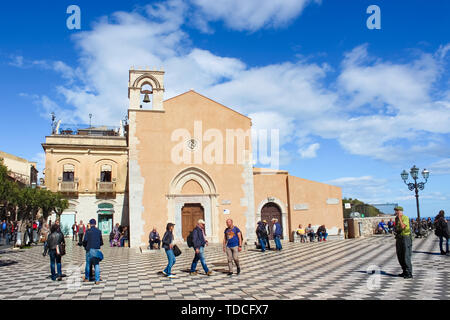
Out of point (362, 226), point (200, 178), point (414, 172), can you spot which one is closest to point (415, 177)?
point (414, 172)

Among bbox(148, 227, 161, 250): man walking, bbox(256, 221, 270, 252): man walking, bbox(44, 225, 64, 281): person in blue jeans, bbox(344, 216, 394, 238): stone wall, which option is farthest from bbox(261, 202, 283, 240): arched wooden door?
bbox(44, 225, 64, 281): person in blue jeans

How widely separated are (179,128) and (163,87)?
8.44 feet

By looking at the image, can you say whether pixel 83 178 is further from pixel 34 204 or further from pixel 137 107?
pixel 137 107

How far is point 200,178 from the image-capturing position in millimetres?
20891

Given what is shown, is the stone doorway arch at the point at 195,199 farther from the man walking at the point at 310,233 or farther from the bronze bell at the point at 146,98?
the man walking at the point at 310,233

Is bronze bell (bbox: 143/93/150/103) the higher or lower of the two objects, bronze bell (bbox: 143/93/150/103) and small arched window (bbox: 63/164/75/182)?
the higher

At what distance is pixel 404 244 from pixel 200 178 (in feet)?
44.3

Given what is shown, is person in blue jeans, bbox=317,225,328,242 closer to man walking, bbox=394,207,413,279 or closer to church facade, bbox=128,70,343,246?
church facade, bbox=128,70,343,246

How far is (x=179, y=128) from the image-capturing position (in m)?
20.8

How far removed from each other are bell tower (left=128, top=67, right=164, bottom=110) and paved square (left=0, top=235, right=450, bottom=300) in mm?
10304

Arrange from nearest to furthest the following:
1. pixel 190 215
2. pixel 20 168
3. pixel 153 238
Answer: pixel 153 238, pixel 190 215, pixel 20 168

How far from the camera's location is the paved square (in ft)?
24.0

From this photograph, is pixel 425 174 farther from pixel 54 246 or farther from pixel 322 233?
pixel 54 246
